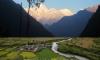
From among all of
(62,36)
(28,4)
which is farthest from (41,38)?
(28,4)

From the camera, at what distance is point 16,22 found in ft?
15.2

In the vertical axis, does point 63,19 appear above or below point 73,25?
above

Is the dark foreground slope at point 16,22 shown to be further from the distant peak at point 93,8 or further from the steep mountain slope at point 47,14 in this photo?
the distant peak at point 93,8

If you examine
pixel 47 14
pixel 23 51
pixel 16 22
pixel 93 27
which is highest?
pixel 47 14

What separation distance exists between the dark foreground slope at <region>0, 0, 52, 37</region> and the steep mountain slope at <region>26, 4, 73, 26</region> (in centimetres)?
13

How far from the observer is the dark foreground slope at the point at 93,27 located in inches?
183

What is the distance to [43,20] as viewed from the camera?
4758mm

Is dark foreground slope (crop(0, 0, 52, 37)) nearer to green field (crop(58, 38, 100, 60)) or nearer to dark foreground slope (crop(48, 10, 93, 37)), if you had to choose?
dark foreground slope (crop(48, 10, 93, 37))

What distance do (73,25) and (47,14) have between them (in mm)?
600

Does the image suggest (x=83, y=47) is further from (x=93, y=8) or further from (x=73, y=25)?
(x=93, y=8)

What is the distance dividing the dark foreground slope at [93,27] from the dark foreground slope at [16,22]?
2.58 ft

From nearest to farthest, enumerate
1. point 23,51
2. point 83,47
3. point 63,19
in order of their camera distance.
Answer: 1. point 23,51
2. point 83,47
3. point 63,19

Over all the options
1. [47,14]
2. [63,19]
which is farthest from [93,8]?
[47,14]

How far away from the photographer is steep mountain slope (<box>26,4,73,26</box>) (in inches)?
187
